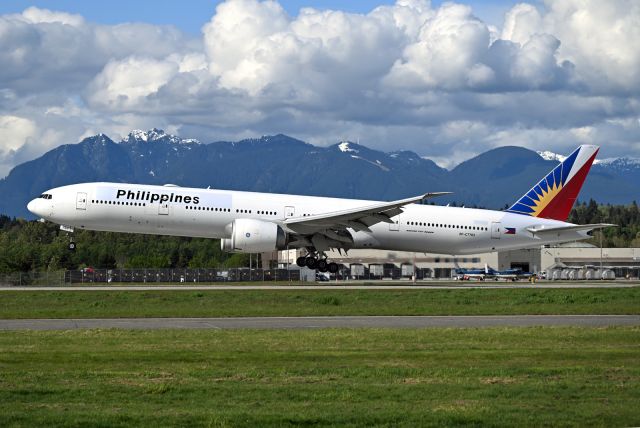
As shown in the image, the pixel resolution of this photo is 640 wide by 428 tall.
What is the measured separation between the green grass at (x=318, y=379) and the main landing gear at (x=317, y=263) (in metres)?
24.4

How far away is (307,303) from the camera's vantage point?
38344 millimetres

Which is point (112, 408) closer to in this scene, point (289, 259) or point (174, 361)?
point (174, 361)

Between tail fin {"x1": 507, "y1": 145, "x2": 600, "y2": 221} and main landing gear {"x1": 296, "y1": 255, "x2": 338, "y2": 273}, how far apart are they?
1221 centimetres

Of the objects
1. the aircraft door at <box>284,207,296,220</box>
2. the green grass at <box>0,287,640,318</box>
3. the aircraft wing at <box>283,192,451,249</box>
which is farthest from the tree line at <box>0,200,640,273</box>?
the green grass at <box>0,287,640,318</box>

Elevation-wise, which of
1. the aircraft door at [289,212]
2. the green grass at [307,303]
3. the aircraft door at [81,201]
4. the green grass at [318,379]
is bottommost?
the green grass at [318,379]

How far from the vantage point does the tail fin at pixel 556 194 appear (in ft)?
179

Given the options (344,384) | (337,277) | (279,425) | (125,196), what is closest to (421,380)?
(344,384)

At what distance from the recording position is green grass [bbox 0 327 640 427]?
539 inches

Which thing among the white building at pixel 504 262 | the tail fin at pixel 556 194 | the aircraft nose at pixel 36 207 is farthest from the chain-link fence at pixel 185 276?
the tail fin at pixel 556 194

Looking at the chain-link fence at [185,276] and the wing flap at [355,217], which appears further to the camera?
the chain-link fence at [185,276]

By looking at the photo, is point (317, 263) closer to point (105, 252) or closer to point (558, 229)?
point (558, 229)

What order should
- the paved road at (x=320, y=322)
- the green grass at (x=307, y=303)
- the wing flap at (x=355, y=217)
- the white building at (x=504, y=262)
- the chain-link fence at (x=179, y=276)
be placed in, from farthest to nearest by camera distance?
the white building at (x=504, y=262)
the chain-link fence at (x=179, y=276)
the wing flap at (x=355, y=217)
the green grass at (x=307, y=303)
the paved road at (x=320, y=322)

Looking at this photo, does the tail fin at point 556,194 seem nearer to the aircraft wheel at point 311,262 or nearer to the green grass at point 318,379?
the aircraft wheel at point 311,262

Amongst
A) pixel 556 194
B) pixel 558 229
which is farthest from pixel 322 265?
pixel 556 194
